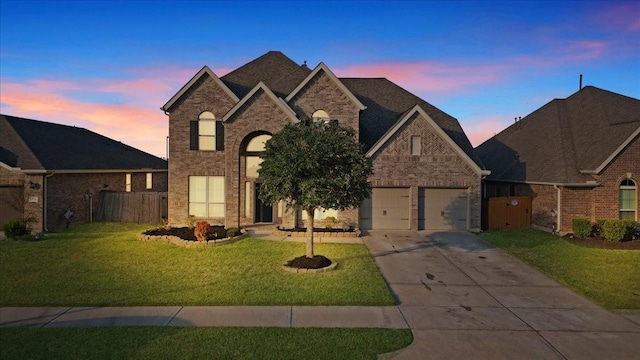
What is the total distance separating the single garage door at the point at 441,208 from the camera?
68.6ft

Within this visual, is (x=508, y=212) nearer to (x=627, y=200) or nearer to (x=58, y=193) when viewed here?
(x=627, y=200)

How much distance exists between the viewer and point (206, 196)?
70.2 feet

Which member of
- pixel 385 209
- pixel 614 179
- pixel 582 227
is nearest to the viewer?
pixel 582 227

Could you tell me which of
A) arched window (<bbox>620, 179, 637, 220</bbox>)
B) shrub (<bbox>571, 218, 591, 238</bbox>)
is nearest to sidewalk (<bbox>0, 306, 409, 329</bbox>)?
shrub (<bbox>571, 218, 591, 238</bbox>)

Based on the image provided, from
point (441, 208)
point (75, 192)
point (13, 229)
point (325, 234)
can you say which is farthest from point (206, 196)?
point (441, 208)

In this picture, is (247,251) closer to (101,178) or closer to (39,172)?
(39,172)

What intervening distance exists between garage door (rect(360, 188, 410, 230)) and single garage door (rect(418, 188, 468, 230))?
3.08 ft

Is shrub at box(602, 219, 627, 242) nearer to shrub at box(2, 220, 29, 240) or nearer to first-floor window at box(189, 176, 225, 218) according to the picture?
first-floor window at box(189, 176, 225, 218)

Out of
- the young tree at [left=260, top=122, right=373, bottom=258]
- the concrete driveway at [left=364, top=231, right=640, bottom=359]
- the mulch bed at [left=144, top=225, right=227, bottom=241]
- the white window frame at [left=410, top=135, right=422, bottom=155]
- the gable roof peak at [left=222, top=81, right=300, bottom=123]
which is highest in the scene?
the gable roof peak at [left=222, top=81, right=300, bottom=123]

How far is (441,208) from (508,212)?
13.2ft

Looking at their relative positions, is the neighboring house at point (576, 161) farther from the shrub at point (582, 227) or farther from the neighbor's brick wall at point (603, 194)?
the shrub at point (582, 227)

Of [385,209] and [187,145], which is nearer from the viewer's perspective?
[385,209]

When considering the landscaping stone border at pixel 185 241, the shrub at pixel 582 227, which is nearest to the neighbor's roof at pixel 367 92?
the shrub at pixel 582 227

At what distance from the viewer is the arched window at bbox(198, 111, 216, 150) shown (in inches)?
839
